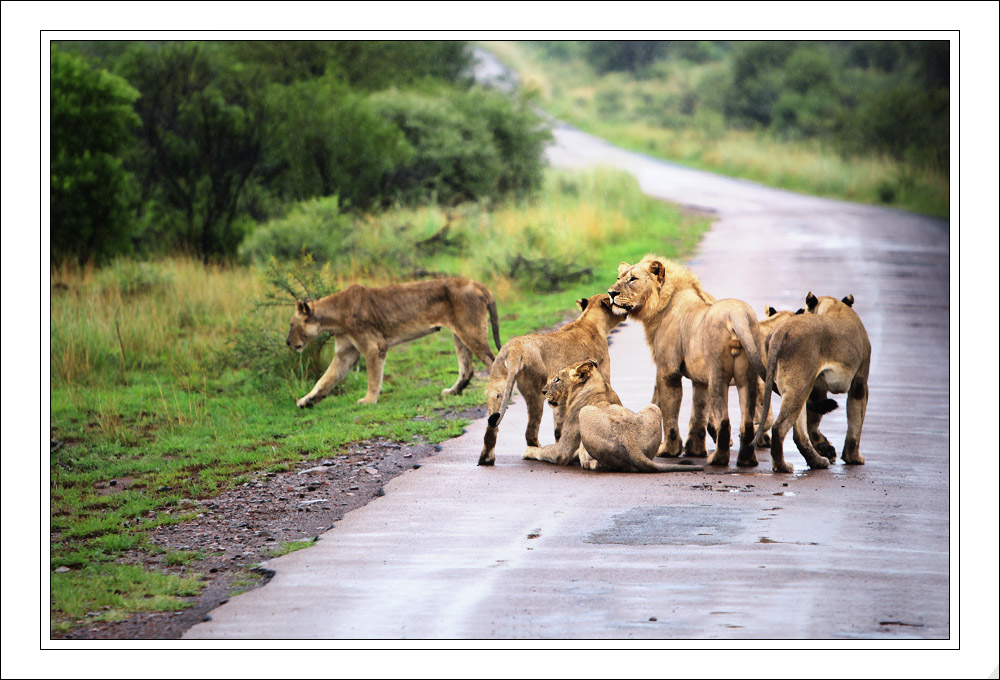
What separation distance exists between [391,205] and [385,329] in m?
12.5

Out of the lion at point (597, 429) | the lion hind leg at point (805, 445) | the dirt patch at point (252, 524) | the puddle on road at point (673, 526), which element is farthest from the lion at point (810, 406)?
the dirt patch at point (252, 524)

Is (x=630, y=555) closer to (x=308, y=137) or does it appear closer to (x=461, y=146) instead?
(x=308, y=137)

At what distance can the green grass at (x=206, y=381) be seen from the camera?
25.6 feet

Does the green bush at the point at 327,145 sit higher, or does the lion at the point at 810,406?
the green bush at the point at 327,145

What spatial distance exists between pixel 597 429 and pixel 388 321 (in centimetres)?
418

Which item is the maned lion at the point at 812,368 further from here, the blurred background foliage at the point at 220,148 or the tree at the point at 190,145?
the tree at the point at 190,145

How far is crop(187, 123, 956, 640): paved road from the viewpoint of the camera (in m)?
5.72

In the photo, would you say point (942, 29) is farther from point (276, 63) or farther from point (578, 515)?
point (276, 63)

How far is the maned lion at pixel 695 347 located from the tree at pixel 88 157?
12.0 metres

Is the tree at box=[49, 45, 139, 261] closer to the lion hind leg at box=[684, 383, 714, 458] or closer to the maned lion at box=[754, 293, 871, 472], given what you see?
the lion hind leg at box=[684, 383, 714, 458]

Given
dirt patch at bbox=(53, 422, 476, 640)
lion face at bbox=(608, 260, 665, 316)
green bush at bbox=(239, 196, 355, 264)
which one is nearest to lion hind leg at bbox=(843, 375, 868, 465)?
lion face at bbox=(608, 260, 665, 316)

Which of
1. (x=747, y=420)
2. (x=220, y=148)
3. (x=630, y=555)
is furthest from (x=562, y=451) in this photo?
(x=220, y=148)

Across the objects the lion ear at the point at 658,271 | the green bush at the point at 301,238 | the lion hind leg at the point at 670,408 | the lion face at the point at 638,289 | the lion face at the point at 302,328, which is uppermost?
the green bush at the point at 301,238

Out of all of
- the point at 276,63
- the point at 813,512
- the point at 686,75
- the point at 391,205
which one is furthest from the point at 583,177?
the point at 813,512
